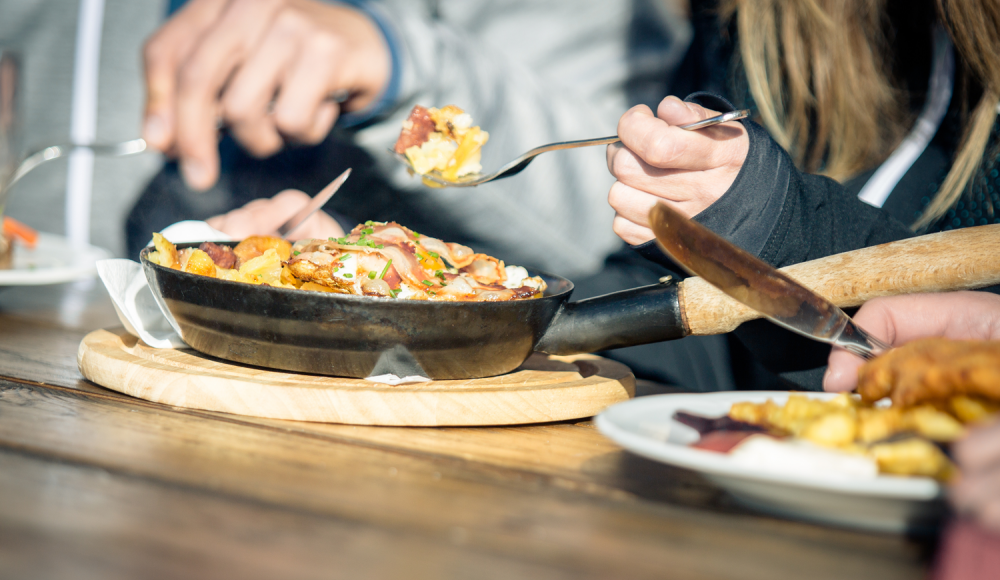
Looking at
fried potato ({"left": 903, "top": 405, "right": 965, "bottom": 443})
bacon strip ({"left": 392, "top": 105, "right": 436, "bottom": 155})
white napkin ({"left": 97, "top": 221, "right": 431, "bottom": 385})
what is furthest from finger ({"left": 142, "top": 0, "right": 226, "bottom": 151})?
fried potato ({"left": 903, "top": 405, "right": 965, "bottom": 443})

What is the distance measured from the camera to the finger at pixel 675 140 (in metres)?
1.16

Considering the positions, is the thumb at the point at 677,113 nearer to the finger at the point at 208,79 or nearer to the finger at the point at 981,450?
the finger at the point at 981,450

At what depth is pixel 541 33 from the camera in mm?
3504

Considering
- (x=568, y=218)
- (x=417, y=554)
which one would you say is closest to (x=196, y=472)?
(x=417, y=554)

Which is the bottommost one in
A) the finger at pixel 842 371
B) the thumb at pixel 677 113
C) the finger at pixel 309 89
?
the finger at pixel 842 371

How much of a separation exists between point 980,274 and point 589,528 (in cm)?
Answer: 73

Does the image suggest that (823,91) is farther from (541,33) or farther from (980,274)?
(541,33)

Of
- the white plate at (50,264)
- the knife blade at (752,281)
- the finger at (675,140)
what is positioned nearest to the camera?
the knife blade at (752,281)

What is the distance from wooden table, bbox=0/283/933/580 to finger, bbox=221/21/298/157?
1.33 metres

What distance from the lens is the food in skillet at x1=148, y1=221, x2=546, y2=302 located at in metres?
1.21

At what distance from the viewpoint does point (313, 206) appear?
1.54m

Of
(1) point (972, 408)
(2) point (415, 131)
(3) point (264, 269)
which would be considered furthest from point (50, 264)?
(1) point (972, 408)

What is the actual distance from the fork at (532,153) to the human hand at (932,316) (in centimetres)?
37

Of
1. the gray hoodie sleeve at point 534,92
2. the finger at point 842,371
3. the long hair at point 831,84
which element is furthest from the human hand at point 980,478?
the gray hoodie sleeve at point 534,92
